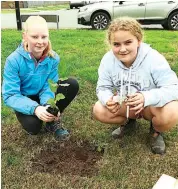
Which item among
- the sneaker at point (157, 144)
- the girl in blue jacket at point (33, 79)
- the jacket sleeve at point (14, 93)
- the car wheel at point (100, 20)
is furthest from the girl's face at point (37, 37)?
the car wheel at point (100, 20)

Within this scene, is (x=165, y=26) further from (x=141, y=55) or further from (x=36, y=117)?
(x=36, y=117)

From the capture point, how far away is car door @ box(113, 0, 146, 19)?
28.3 ft

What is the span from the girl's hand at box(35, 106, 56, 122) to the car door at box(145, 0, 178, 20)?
665 cm

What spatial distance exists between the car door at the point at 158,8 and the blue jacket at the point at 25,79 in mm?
6258

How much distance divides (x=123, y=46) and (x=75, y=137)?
90cm

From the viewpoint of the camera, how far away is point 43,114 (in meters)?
2.64

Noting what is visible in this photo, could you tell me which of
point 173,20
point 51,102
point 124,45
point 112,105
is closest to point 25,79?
point 51,102

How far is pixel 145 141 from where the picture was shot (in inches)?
116

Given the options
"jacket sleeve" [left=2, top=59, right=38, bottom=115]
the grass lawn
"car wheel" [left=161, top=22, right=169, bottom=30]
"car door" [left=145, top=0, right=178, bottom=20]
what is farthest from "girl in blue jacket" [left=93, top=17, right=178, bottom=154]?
"car wheel" [left=161, top=22, right=169, bottom=30]

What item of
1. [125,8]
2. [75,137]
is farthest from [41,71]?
[125,8]

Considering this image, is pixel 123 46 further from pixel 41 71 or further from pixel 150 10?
pixel 150 10

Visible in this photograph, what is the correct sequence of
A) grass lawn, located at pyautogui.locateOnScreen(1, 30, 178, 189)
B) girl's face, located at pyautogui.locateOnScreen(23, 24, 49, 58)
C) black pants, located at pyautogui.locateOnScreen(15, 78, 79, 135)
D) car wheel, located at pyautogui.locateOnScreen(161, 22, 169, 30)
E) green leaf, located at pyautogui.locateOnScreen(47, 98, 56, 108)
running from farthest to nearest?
car wheel, located at pyautogui.locateOnScreen(161, 22, 169, 30)
black pants, located at pyautogui.locateOnScreen(15, 78, 79, 135)
girl's face, located at pyautogui.locateOnScreen(23, 24, 49, 58)
green leaf, located at pyautogui.locateOnScreen(47, 98, 56, 108)
grass lawn, located at pyautogui.locateOnScreen(1, 30, 178, 189)

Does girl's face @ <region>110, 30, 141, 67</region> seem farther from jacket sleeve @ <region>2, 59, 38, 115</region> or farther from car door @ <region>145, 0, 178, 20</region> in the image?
car door @ <region>145, 0, 178, 20</region>

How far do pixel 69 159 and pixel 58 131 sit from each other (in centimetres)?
35
